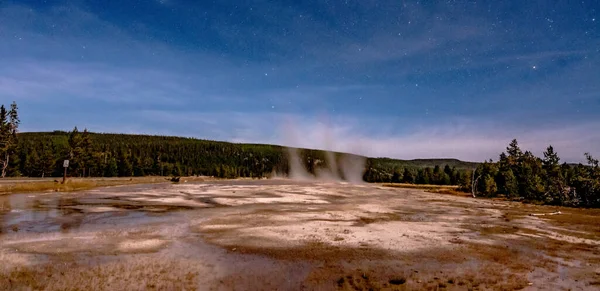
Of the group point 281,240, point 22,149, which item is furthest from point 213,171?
point 281,240

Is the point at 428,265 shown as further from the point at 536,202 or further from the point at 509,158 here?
the point at 509,158

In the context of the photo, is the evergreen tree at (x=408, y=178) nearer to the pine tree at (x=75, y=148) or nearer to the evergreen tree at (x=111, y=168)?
the evergreen tree at (x=111, y=168)

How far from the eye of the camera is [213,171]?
172m

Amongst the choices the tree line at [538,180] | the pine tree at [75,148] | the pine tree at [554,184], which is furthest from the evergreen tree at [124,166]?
the pine tree at [554,184]

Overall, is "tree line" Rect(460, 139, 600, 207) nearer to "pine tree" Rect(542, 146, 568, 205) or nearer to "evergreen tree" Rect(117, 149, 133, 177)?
"pine tree" Rect(542, 146, 568, 205)

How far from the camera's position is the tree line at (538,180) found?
53.6 metres

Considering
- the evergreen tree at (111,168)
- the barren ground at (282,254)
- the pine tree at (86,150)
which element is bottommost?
the barren ground at (282,254)

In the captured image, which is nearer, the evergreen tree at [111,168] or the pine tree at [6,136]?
the pine tree at [6,136]

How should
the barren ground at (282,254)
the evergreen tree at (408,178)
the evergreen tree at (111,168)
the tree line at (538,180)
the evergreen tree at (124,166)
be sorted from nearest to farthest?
the barren ground at (282,254), the tree line at (538,180), the evergreen tree at (111,168), the evergreen tree at (124,166), the evergreen tree at (408,178)

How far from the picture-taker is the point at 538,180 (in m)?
61.2

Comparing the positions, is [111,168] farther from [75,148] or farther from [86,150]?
[75,148]

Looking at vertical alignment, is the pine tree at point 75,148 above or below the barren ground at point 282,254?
above

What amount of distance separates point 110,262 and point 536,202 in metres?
62.5

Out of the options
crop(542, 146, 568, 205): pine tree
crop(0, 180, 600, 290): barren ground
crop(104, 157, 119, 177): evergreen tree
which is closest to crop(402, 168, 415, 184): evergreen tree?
crop(542, 146, 568, 205): pine tree
